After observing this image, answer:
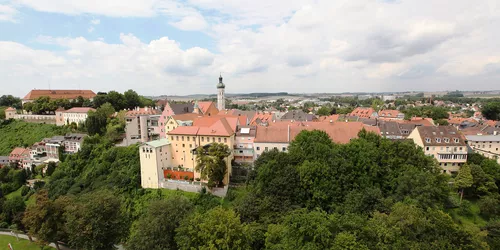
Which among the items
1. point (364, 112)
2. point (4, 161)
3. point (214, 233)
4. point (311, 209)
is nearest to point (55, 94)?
point (4, 161)

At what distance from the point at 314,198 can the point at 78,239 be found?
2602 centimetres

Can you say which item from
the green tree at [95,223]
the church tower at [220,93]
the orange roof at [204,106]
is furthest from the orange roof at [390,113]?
the green tree at [95,223]

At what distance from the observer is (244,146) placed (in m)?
48.0

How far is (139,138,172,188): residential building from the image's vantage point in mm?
44562

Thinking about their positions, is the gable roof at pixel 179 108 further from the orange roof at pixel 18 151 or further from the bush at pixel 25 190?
the orange roof at pixel 18 151

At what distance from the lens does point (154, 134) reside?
6338cm

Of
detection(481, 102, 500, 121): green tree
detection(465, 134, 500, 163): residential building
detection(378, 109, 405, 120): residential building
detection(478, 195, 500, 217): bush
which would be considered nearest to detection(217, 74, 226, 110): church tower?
detection(378, 109, 405, 120): residential building

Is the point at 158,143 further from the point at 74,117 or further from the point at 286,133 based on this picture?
the point at 74,117

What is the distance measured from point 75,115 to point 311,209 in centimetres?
7420

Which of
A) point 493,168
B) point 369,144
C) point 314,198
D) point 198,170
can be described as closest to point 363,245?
point 314,198

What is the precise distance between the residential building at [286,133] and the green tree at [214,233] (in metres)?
22.3

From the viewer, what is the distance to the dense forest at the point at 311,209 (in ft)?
77.3

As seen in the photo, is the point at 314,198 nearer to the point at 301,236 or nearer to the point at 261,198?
the point at 261,198

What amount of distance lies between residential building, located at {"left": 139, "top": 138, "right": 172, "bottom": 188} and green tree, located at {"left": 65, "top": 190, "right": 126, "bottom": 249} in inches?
537
